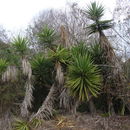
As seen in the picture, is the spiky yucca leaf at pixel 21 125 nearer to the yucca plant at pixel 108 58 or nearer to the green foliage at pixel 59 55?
the green foliage at pixel 59 55

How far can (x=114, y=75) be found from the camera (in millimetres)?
9086

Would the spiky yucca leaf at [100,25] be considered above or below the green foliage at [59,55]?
above

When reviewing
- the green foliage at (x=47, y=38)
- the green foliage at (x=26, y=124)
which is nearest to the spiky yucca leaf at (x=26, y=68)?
the green foliage at (x=47, y=38)

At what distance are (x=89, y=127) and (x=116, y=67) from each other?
253 cm

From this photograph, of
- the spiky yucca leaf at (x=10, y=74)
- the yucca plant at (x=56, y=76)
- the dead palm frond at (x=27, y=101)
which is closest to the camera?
the dead palm frond at (x=27, y=101)

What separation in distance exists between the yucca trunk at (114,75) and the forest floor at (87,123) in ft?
2.91

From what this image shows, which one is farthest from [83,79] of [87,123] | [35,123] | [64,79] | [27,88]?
[27,88]

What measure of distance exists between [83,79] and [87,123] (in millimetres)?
1493

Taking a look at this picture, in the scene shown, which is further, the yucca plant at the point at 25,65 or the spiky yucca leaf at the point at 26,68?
the spiky yucca leaf at the point at 26,68

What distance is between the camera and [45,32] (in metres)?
10.0

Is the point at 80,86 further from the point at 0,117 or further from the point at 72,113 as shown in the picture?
the point at 0,117

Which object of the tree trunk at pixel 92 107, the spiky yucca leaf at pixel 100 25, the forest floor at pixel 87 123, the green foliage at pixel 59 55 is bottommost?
the forest floor at pixel 87 123

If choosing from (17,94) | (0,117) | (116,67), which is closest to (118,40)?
(116,67)

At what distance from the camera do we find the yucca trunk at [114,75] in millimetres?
8809
